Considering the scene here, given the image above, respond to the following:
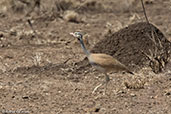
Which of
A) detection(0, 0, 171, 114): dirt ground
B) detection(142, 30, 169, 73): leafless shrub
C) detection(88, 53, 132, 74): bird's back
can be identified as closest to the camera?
detection(0, 0, 171, 114): dirt ground

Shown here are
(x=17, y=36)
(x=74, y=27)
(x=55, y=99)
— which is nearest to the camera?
(x=55, y=99)

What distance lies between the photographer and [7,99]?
868 cm

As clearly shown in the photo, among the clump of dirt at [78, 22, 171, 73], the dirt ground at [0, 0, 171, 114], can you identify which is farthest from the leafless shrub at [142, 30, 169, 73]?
the dirt ground at [0, 0, 171, 114]

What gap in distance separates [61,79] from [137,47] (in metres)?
1.92

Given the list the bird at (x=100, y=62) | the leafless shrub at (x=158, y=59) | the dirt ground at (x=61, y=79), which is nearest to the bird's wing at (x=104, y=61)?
the bird at (x=100, y=62)

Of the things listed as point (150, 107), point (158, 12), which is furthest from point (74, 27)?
point (150, 107)

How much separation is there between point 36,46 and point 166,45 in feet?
15.7

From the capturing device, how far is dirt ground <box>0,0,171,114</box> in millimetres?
8148

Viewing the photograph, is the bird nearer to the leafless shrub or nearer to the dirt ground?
the dirt ground

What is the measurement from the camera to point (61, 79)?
33.8ft

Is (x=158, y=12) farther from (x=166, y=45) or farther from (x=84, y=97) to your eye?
(x=84, y=97)

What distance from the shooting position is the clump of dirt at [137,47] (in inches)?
405

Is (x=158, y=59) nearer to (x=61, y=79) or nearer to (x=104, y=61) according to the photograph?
(x=104, y=61)

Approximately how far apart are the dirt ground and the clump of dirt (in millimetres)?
287
